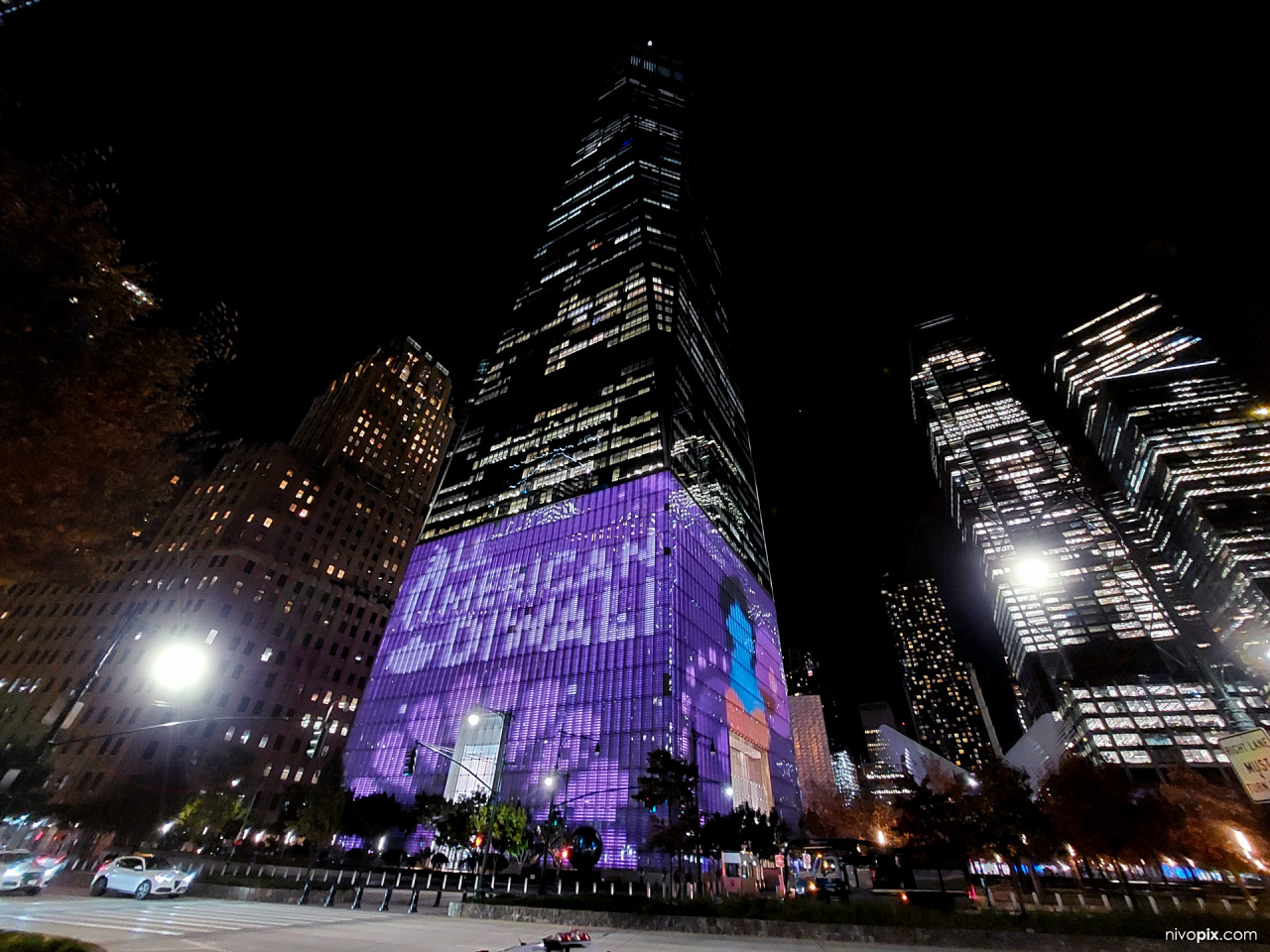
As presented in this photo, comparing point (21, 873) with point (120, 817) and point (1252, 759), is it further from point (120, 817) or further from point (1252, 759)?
point (120, 817)

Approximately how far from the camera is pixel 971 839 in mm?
28000

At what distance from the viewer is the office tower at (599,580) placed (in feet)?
169

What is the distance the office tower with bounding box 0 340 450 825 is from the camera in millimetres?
63500

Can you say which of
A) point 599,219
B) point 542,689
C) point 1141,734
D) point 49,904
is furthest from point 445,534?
point 1141,734

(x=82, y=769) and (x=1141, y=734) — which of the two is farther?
(x=1141, y=734)

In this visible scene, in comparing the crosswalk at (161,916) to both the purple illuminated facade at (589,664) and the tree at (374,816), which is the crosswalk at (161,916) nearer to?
the purple illuminated facade at (589,664)

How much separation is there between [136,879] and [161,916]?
1027 cm

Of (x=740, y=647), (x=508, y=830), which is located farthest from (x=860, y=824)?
(x=508, y=830)

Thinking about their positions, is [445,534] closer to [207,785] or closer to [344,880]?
[207,785]

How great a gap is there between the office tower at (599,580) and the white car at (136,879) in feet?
51.7

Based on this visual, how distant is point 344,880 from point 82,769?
60.1 metres

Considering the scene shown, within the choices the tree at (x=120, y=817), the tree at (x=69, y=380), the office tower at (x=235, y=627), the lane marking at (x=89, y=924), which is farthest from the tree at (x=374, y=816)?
the tree at (x=69, y=380)

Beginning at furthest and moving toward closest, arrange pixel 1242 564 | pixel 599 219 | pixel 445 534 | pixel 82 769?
pixel 599 219
pixel 1242 564
pixel 445 534
pixel 82 769

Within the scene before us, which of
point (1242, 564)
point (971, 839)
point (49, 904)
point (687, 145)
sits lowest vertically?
point (49, 904)
